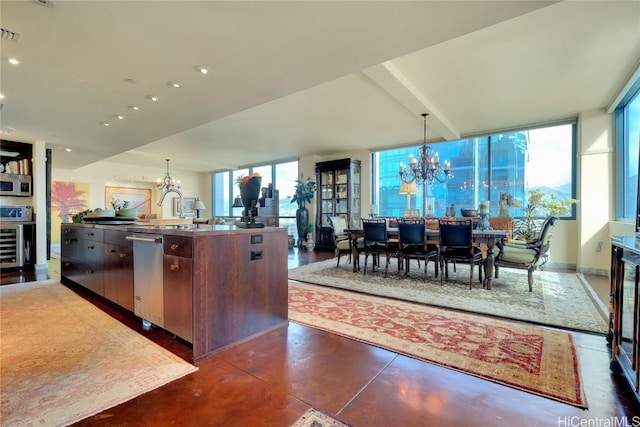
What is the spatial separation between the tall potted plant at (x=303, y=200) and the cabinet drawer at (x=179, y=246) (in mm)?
A: 5789

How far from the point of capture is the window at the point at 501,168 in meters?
5.24

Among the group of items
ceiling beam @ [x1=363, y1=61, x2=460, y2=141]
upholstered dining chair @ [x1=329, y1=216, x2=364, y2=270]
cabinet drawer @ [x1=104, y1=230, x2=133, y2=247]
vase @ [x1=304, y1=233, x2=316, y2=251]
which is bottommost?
vase @ [x1=304, y1=233, x2=316, y2=251]

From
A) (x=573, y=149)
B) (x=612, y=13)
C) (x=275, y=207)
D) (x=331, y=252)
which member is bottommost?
(x=331, y=252)

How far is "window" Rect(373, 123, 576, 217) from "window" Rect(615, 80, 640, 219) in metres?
0.76

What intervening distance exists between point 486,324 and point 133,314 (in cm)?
332

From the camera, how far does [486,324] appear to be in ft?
8.46

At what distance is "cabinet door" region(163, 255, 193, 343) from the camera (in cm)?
200

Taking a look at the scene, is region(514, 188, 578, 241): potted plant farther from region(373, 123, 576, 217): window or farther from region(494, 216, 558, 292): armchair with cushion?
region(494, 216, 558, 292): armchair with cushion

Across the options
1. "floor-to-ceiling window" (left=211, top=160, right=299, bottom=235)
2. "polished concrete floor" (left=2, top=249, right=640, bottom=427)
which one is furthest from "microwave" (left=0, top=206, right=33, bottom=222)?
"polished concrete floor" (left=2, top=249, right=640, bottom=427)

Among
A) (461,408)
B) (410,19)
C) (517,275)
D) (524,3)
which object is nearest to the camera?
(461,408)

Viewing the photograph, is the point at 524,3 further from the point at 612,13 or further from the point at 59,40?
the point at 59,40

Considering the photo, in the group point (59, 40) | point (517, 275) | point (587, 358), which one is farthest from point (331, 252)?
point (59, 40)

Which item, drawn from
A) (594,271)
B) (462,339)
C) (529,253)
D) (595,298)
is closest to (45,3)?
(462,339)

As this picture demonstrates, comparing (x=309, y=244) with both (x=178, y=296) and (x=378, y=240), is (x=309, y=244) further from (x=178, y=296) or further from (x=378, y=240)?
(x=178, y=296)
